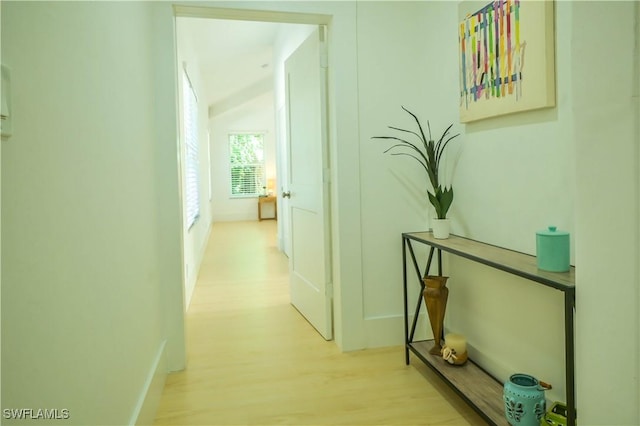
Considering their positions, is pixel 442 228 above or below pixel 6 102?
below

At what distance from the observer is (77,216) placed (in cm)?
117

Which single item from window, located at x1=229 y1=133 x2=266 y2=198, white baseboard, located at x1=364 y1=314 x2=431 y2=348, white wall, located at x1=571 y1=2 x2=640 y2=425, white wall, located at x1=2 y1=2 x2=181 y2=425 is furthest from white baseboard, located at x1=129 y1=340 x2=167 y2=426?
window, located at x1=229 y1=133 x2=266 y2=198

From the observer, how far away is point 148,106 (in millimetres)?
2172

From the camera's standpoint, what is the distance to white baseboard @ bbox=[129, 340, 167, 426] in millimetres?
1724


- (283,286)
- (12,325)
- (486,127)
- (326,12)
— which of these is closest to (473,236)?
(486,127)

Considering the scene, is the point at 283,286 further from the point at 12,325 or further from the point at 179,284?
the point at 12,325

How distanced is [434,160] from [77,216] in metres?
1.82

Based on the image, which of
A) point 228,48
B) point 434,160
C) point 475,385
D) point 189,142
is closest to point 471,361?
point 475,385

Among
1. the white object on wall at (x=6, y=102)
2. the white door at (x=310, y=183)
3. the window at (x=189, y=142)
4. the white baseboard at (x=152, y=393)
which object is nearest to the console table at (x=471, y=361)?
the white door at (x=310, y=183)

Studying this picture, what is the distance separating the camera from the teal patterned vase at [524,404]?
1.55m

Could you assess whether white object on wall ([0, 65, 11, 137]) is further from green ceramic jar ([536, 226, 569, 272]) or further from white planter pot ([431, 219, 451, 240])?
white planter pot ([431, 219, 451, 240])

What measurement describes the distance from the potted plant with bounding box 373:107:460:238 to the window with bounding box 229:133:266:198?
8.87m

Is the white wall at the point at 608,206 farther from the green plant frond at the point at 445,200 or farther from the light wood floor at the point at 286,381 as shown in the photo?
the green plant frond at the point at 445,200

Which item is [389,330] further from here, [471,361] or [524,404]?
[524,404]
